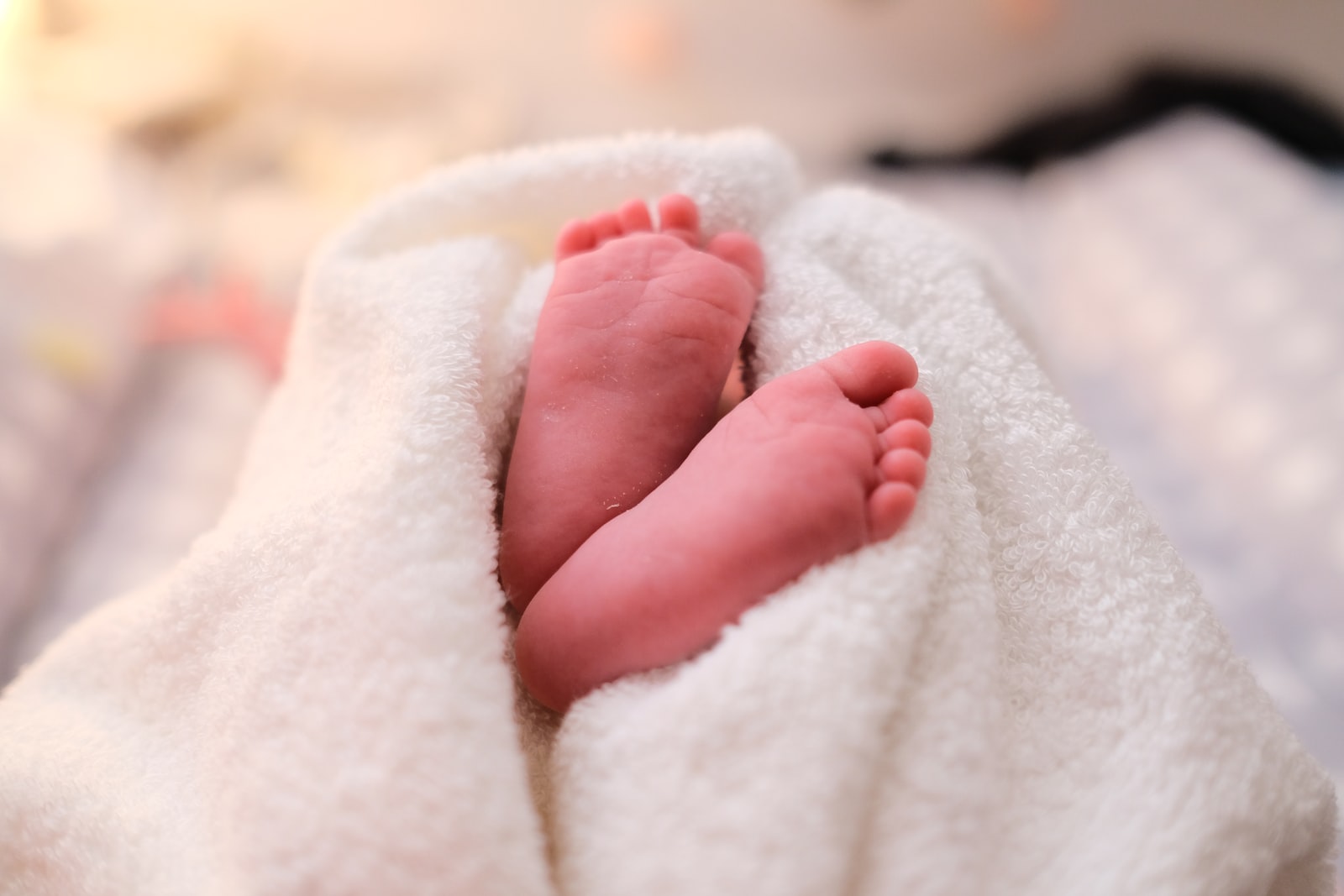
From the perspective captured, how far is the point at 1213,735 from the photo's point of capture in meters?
0.44

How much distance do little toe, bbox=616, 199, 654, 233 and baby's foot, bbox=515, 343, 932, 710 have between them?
18cm

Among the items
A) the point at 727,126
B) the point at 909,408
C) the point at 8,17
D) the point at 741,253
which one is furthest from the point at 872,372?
the point at 8,17

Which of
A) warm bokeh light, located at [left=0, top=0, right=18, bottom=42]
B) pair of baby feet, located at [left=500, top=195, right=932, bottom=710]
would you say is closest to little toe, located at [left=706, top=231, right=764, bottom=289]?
pair of baby feet, located at [left=500, top=195, right=932, bottom=710]

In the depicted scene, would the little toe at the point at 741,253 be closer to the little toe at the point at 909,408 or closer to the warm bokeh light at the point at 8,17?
the little toe at the point at 909,408

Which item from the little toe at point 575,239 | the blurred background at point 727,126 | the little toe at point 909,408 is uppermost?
the little toe at point 575,239

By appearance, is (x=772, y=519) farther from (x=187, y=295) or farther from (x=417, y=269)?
(x=187, y=295)

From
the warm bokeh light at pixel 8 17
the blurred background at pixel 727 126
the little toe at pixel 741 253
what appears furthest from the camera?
the warm bokeh light at pixel 8 17

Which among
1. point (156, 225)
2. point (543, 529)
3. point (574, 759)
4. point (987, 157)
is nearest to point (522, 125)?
point (156, 225)

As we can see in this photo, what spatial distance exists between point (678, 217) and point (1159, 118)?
3.41 feet

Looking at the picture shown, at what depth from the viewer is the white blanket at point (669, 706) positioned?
0.41 metres

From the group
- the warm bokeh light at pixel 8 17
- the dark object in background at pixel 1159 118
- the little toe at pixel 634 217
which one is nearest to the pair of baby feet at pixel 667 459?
the little toe at pixel 634 217

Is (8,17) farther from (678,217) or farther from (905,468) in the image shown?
(905,468)

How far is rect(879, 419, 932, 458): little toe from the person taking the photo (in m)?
0.46

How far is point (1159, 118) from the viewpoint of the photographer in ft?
4.32
